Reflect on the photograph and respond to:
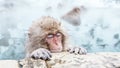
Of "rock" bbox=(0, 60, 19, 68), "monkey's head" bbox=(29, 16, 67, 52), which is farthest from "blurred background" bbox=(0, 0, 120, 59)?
"rock" bbox=(0, 60, 19, 68)

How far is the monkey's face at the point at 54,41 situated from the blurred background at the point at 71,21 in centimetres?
15

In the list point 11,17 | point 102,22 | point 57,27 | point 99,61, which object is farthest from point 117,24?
point 99,61

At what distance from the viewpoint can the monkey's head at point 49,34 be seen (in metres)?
1.72

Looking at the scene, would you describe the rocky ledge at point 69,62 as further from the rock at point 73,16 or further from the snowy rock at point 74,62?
the rock at point 73,16

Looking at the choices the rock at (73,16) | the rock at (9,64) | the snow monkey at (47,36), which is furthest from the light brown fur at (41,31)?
the rock at (9,64)

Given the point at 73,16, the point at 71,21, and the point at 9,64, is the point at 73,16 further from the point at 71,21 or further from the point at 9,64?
the point at 9,64

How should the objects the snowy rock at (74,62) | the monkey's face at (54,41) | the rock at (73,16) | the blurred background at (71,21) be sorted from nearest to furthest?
the snowy rock at (74,62) < the monkey's face at (54,41) < the blurred background at (71,21) < the rock at (73,16)

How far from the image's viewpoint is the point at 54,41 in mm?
1726

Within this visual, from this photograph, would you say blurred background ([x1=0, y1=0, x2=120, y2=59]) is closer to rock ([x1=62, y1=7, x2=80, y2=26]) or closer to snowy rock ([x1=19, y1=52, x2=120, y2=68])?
rock ([x1=62, y1=7, x2=80, y2=26])

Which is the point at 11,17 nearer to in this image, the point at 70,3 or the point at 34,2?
the point at 34,2

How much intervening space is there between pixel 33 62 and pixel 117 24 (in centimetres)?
107

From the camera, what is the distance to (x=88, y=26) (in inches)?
79.4

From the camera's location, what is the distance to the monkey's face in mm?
1699

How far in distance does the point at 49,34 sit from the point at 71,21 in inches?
11.4
